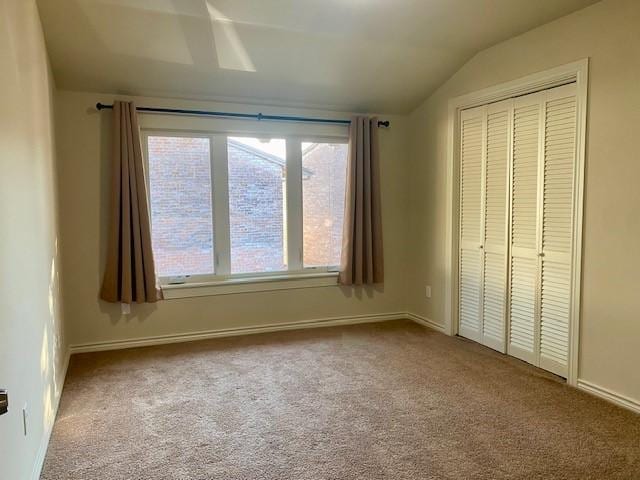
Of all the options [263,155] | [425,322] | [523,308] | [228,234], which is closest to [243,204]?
[228,234]

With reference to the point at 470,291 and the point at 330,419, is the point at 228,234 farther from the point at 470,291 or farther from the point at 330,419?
the point at 470,291

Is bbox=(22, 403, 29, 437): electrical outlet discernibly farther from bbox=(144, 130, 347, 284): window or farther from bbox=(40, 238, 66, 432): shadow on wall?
bbox=(144, 130, 347, 284): window

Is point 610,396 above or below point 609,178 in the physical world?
below

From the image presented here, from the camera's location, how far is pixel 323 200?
4383 millimetres

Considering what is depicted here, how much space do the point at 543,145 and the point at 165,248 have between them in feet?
10.2

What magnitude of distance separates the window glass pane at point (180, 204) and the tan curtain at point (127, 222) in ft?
0.66

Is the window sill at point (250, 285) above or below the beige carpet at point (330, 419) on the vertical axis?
above

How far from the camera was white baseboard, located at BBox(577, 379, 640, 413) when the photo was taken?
2613 millimetres

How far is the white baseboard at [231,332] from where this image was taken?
3748 millimetres

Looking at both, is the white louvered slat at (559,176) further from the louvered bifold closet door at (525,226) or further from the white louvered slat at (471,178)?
the white louvered slat at (471,178)

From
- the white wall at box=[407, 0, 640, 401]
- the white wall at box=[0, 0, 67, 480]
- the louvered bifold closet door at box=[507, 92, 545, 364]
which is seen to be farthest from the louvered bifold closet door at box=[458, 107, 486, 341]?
the white wall at box=[0, 0, 67, 480]

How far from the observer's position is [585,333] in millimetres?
2887

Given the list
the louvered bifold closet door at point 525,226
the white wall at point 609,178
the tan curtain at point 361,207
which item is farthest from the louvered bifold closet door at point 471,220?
the tan curtain at point 361,207

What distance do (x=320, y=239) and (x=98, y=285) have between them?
202 cm
